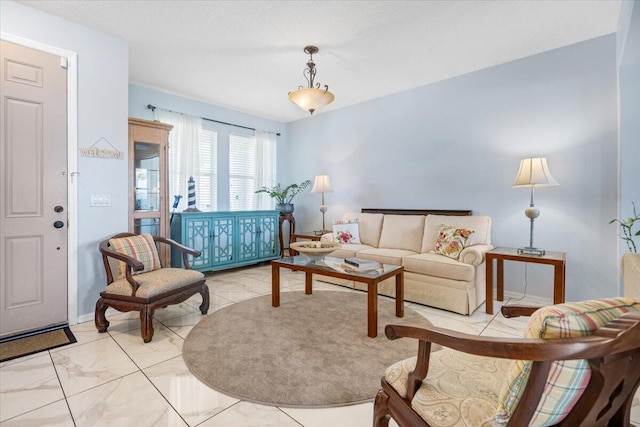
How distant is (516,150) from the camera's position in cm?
337

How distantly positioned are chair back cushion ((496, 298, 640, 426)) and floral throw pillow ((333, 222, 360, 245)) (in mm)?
3366

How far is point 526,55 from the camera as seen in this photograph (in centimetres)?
324

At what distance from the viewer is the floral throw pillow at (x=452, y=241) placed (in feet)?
10.5

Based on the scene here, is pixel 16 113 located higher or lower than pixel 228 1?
lower

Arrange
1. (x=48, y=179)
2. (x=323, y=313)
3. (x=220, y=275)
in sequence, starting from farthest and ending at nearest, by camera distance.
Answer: (x=220, y=275) < (x=323, y=313) < (x=48, y=179)

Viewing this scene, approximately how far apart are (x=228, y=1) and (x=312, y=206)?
3.63 meters

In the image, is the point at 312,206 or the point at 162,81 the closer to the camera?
the point at 162,81

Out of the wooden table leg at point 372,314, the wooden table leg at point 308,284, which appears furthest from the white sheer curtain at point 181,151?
the wooden table leg at point 372,314

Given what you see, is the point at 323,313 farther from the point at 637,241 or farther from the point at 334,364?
the point at 637,241

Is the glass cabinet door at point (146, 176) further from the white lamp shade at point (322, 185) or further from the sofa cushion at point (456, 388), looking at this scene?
the sofa cushion at point (456, 388)

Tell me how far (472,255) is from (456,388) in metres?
2.19

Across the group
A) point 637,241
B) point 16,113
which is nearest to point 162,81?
point 16,113

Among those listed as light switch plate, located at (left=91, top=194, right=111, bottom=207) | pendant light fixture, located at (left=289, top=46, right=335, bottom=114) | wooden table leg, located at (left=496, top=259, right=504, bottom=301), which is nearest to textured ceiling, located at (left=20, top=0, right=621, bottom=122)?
pendant light fixture, located at (left=289, top=46, right=335, bottom=114)

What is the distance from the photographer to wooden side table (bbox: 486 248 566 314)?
2613mm
